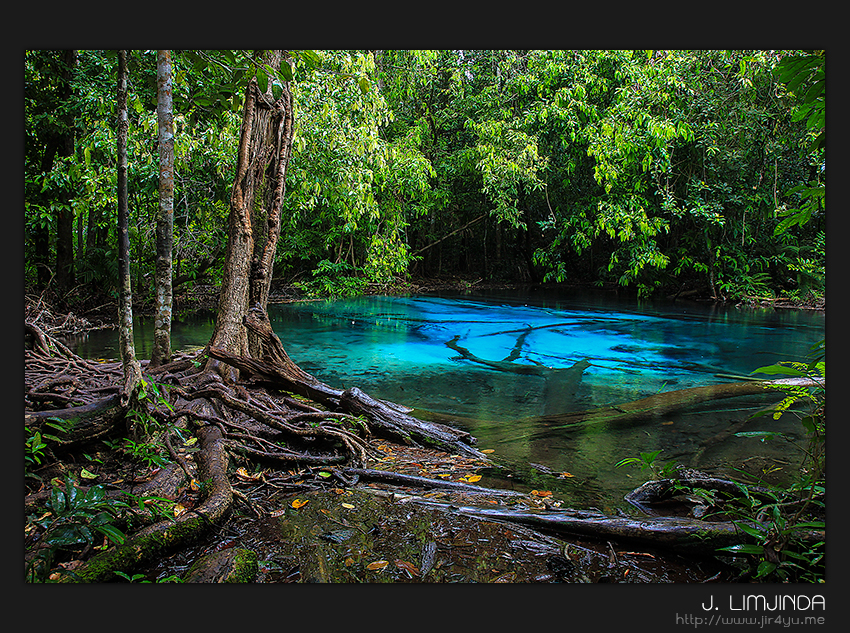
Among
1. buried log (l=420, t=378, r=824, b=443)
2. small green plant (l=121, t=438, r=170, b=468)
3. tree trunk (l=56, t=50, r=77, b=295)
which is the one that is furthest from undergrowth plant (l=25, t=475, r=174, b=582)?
tree trunk (l=56, t=50, r=77, b=295)

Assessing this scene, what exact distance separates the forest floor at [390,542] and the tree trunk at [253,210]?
5.50 ft

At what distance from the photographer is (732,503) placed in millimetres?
2660

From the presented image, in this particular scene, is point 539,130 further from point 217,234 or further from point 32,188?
point 32,188

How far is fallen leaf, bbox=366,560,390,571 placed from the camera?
6.97 ft

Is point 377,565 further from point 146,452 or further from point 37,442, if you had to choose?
point 37,442

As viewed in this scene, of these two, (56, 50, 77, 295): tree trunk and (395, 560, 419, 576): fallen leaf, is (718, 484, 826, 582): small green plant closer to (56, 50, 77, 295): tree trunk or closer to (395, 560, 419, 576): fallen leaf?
(395, 560, 419, 576): fallen leaf

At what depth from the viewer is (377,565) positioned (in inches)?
84.5

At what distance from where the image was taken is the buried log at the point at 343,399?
13.3ft

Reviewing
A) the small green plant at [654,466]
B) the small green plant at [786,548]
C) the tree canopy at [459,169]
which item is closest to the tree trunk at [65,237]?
the tree canopy at [459,169]

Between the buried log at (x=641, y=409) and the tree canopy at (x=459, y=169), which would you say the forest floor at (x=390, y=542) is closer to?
the buried log at (x=641, y=409)

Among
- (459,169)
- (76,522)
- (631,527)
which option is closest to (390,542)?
(631,527)

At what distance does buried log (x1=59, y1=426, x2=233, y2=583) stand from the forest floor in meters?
0.05

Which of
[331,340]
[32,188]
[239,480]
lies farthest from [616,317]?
[32,188]

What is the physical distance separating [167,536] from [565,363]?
19.7ft
